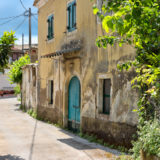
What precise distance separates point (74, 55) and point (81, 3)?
2.12 metres

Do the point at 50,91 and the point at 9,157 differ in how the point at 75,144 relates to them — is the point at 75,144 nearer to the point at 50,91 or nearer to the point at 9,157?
the point at 9,157

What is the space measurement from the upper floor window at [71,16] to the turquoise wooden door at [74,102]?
2.24 m

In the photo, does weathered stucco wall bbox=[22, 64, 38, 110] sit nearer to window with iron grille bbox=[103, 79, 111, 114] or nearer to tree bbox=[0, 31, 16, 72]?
window with iron grille bbox=[103, 79, 111, 114]

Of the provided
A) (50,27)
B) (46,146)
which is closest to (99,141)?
(46,146)

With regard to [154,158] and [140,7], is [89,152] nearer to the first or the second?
[154,158]

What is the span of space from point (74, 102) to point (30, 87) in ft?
23.1

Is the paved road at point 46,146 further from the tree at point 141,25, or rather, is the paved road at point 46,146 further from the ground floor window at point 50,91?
the ground floor window at point 50,91

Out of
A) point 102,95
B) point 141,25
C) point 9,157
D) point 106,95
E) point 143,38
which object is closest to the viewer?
point 141,25

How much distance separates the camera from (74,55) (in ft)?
36.0

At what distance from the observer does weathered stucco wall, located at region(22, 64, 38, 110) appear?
16550 millimetres

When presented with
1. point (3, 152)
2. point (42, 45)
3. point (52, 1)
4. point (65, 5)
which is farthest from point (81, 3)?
point (3, 152)

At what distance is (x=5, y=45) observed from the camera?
7938 millimetres

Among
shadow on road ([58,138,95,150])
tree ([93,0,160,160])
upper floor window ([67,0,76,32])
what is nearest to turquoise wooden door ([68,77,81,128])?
shadow on road ([58,138,95,150])

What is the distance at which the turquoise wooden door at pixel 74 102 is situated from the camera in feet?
36.2
